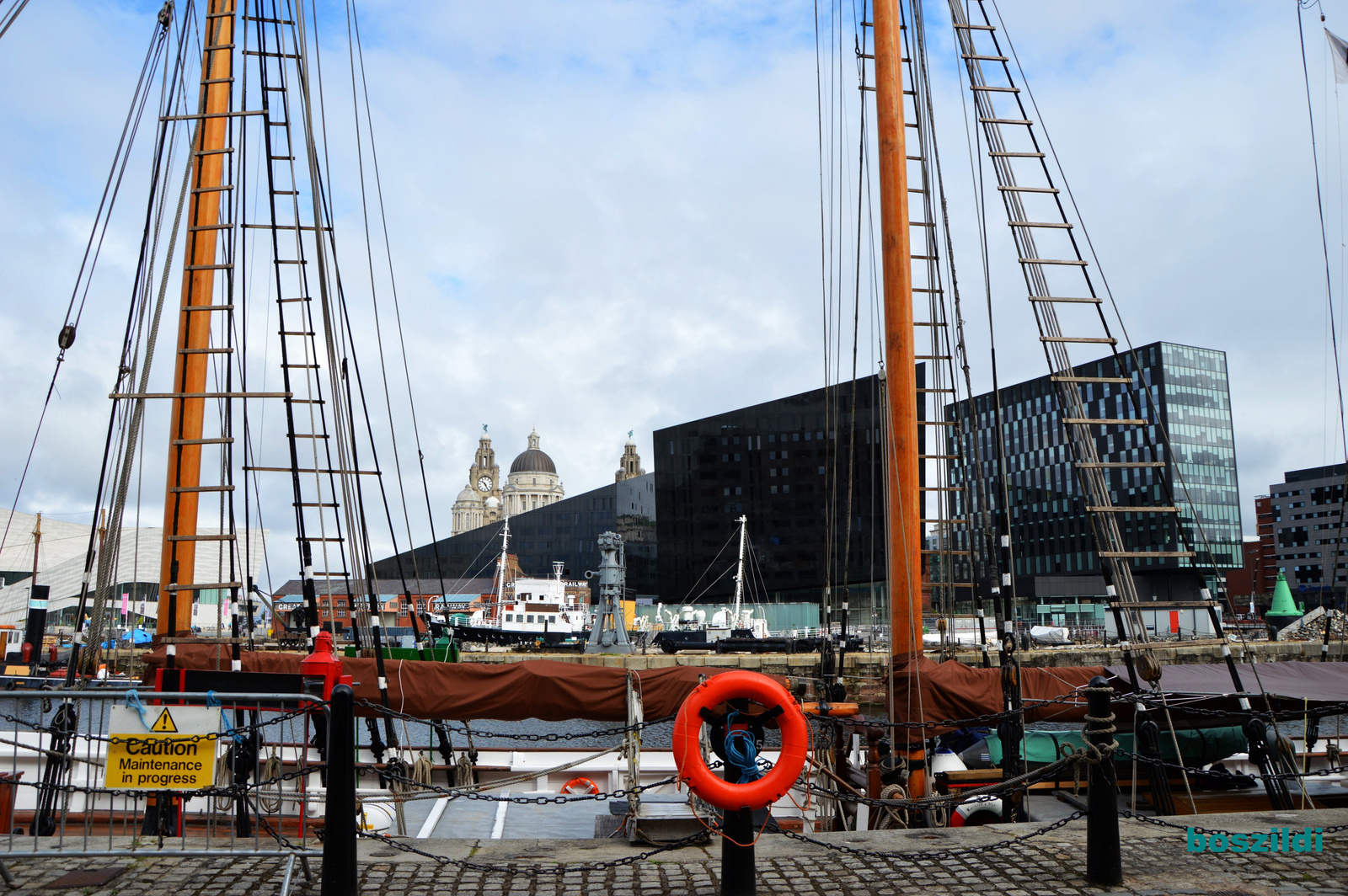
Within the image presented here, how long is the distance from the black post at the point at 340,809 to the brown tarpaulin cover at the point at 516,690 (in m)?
6.22

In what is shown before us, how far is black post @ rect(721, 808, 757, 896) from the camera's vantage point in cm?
516

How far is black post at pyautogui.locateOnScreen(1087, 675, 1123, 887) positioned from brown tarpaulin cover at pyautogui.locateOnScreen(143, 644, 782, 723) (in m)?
6.52

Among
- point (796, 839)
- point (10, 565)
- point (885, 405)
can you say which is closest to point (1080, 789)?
point (885, 405)

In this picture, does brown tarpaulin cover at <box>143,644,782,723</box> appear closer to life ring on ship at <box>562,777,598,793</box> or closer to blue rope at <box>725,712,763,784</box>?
life ring on ship at <box>562,777,598,793</box>

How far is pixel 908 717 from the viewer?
409 inches

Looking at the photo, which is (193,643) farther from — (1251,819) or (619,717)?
(1251,819)

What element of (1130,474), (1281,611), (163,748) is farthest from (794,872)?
(1130,474)

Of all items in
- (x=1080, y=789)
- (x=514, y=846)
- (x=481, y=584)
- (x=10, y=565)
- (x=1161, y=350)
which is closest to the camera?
(x=514, y=846)

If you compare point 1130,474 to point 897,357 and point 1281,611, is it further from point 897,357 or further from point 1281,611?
point 897,357

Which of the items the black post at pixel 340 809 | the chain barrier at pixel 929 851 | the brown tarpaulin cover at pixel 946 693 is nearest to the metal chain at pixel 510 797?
the black post at pixel 340 809

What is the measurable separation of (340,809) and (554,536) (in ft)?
359

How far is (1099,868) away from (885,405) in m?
6.08

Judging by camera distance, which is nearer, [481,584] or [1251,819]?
[1251,819]

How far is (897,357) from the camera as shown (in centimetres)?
1095
